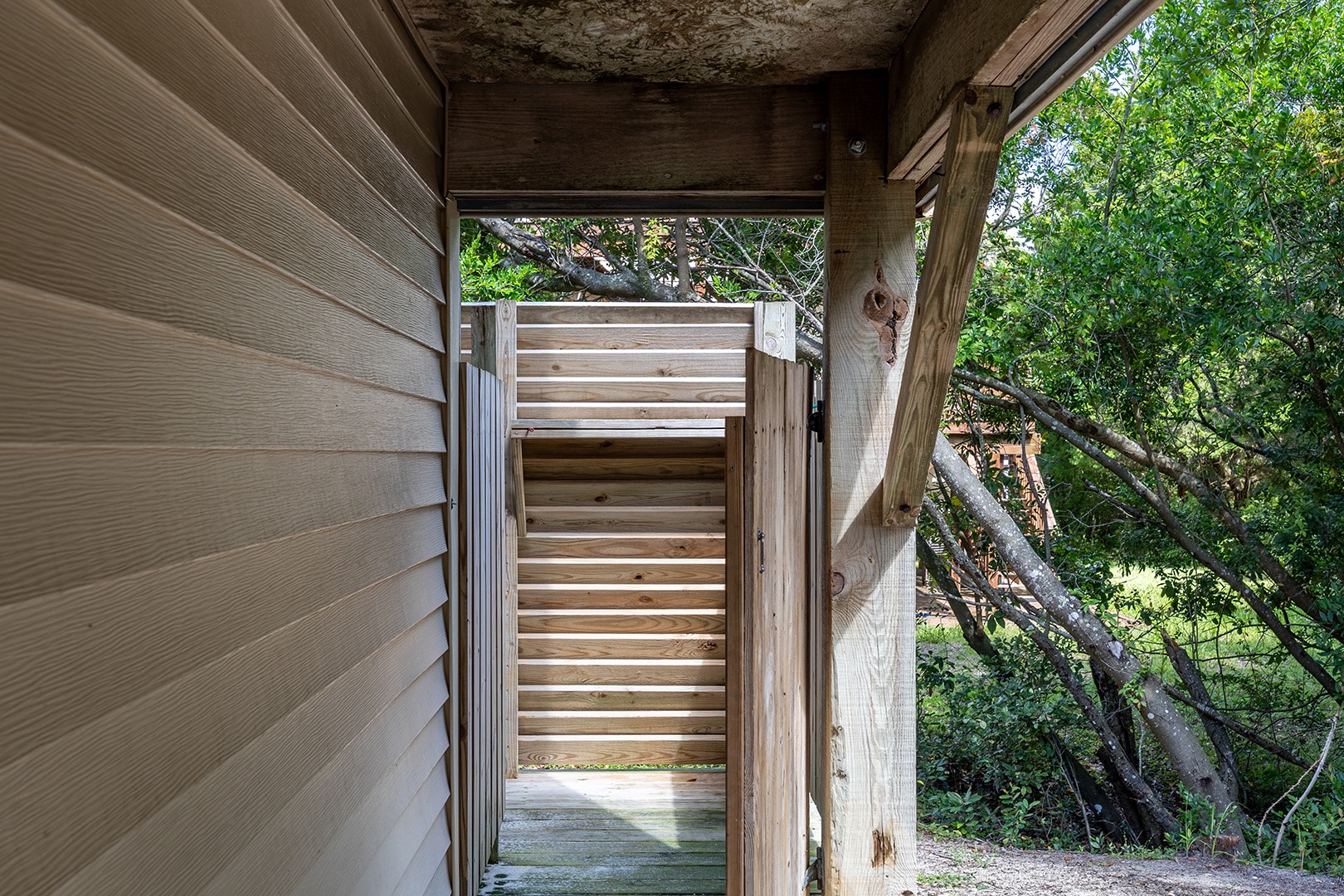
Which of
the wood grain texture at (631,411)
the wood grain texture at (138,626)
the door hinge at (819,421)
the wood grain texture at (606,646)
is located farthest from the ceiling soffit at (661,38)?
the wood grain texture at (606,646)

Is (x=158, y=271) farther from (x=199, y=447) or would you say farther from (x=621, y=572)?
(x=621, y=572)

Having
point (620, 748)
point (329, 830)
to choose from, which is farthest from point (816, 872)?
point (620, 748)

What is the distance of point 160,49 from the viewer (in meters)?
1.13

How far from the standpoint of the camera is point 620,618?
4777mm

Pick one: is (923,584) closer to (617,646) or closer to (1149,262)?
(1149,262)

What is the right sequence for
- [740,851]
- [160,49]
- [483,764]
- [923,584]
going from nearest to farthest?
[160,49] < [740,851] < [483,764] < [923,584]

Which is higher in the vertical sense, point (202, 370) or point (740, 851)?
point (202, 370)

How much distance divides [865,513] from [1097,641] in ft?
13.0

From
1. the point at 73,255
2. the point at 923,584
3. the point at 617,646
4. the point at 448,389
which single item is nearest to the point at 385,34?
the point at 448,389

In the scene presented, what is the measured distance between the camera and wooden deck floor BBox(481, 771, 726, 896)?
343 cm

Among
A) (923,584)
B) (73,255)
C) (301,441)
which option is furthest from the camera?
(923,584)

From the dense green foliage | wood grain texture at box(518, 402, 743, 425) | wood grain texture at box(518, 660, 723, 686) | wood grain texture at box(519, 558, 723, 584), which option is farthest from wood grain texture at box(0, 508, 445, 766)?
the dense green foliage

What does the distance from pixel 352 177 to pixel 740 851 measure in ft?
5.92

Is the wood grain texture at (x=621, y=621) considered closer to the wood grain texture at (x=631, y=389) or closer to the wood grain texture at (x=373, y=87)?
the wood grain texture at (x=631, y=389)
